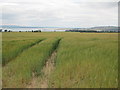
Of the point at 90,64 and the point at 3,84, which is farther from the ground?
the point at 90,64

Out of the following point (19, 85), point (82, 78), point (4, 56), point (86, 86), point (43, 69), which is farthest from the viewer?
point (4, 56)

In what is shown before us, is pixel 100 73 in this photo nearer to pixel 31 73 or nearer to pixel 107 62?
pixel 107 62

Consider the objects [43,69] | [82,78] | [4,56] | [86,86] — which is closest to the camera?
[86,86]

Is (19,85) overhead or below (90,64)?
below

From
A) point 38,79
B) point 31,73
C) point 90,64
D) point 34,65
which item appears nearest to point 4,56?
point 34,65

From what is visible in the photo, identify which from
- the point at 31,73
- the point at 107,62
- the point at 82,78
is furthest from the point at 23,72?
the point at 107,62

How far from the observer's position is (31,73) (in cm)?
599

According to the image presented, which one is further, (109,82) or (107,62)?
(107,62)

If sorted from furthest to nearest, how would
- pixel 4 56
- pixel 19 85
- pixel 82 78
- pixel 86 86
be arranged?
1. pixel 4 56
2. pixel 82 78
3. pixel 19 85
4. pixel 86 86

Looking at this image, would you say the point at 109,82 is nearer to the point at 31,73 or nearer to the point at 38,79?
the point at 38,79

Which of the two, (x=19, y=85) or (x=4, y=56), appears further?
(x=4, y=56)

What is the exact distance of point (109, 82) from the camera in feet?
15.8

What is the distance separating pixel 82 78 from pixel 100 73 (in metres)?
0.78

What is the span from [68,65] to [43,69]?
3.90ft
